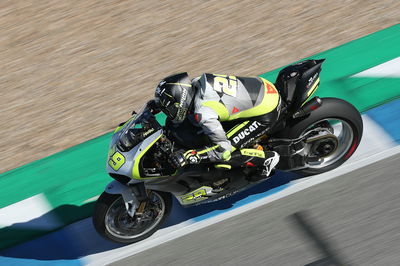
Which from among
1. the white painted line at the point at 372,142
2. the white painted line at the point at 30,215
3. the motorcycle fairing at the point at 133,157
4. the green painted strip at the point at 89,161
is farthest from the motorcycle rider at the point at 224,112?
the white painted line at the point at 30,215

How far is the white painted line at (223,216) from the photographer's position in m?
6.26

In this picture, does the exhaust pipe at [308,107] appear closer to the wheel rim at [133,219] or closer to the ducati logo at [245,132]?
the ducati logo at [245,132]

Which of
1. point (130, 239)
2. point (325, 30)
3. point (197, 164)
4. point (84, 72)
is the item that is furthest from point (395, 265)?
point (84, 72)

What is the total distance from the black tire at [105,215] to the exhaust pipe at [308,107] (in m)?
1.72

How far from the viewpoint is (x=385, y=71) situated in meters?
7.80

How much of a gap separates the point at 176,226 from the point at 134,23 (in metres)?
4.99

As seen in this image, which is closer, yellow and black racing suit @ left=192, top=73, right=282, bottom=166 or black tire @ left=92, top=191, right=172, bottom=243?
yellow and black racing suit @ left=192, top=73, right=282, bottom=166

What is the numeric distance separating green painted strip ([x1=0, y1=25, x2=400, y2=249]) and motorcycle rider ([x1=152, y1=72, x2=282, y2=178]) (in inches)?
70.6

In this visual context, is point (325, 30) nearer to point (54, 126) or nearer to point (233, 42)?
point (233, 42)

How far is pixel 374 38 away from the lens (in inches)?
334

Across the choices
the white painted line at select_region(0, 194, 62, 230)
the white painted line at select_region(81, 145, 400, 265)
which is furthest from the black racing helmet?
the white painted line at select_region(0, 194, 62, 230)

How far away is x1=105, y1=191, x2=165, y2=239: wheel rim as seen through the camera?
20.1 feet

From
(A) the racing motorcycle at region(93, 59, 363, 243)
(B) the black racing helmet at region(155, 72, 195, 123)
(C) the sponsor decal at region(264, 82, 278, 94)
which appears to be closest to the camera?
(B) the black racing helmet at region(155, 72, 195, 123)

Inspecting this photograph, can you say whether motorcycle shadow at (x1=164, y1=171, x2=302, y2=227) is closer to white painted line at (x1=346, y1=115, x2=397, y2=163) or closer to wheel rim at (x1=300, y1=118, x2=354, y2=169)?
wheel rim at (x1=300, y1=118, x2=354, y2=169)
